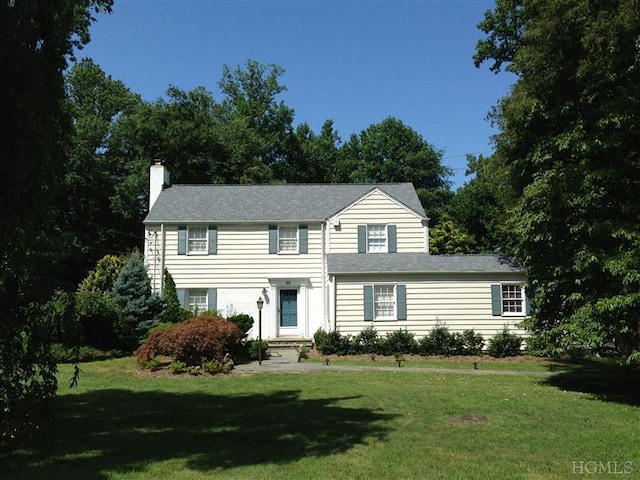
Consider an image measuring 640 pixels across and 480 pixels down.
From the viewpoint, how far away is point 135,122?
34531 mm

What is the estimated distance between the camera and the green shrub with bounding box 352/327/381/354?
65.0ft

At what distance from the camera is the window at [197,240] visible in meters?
23.8

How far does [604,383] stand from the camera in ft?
46.2

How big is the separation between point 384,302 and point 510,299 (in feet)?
16.3

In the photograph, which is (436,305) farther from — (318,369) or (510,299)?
→ (318,369)

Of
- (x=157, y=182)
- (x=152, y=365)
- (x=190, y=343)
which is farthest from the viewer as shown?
(x=157, y=182)

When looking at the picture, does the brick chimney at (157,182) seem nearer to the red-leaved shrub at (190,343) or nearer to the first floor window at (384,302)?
the red-leaved shrub at (190,343)

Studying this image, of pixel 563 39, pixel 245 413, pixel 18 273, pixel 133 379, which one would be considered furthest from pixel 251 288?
pixel 18 273

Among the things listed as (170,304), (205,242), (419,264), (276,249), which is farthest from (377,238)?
(170,304)

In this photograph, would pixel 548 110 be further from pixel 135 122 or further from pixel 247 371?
pixel 135 122

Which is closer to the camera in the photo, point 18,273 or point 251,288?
point 18,273

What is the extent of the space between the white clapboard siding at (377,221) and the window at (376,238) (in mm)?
276

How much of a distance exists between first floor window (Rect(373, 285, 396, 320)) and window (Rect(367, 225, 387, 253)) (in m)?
A: 2.85

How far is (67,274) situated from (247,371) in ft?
74.8
